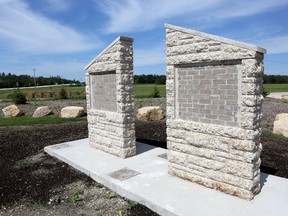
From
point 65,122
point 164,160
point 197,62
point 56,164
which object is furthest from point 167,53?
point 65,122

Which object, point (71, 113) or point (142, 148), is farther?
point (71, 113)

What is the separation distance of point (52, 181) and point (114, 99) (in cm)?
289

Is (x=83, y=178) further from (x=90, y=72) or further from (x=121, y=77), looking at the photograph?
(x=90, y=72)

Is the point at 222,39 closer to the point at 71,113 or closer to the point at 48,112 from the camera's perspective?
the point at 71,113

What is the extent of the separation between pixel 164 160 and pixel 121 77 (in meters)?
2.68

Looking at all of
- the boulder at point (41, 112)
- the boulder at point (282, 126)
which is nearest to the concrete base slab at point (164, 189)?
the boulder at point (282, 126)

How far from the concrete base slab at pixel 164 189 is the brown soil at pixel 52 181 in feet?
0.76

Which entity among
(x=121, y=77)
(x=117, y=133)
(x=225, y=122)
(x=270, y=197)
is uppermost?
(x=121, y=77)

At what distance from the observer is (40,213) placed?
486 centimetres

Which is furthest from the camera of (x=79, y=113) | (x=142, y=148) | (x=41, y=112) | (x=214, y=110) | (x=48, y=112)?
(x=48, y=112)

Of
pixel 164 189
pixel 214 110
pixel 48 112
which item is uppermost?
pixel 214 110

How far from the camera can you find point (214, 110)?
5059 millimetres

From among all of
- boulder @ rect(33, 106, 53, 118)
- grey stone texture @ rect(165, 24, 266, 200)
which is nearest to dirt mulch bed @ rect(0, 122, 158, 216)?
grey stone texture @ rect(165, 24, 266, 200)

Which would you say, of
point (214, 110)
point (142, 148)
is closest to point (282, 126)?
point (142, 148)
